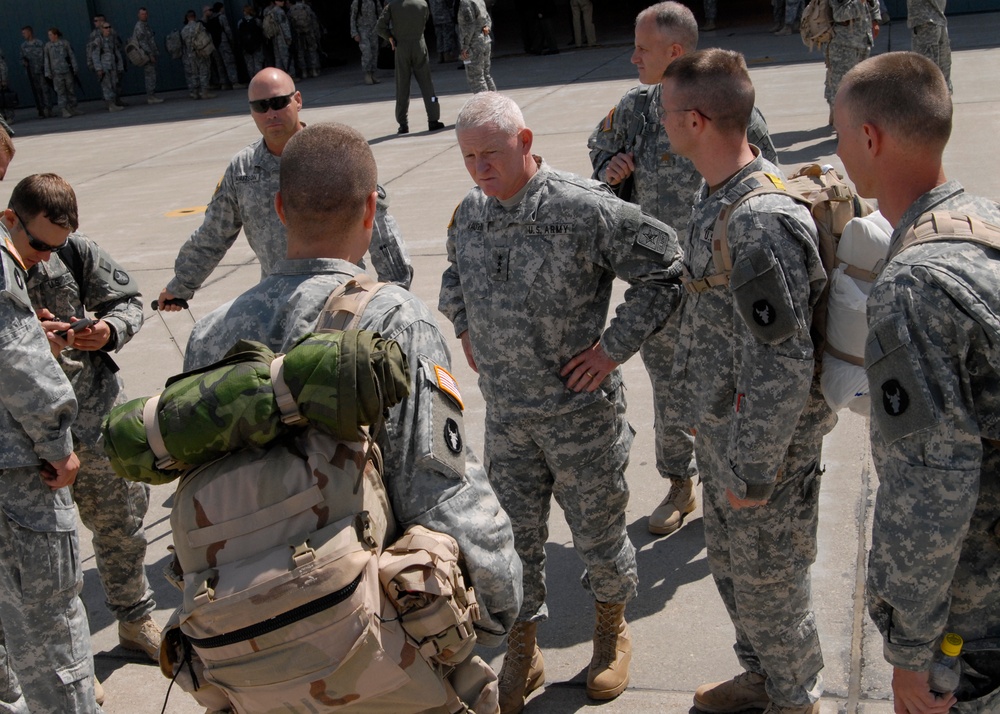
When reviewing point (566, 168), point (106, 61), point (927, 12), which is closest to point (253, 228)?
point (566, 168)

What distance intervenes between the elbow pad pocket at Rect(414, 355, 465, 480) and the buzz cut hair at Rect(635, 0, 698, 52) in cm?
290

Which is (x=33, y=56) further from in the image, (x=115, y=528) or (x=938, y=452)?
(x=938, y=452)

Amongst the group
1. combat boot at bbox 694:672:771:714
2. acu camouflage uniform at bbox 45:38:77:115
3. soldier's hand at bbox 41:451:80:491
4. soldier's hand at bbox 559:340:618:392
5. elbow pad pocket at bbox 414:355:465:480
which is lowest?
combat boot at bbox 694:672:771:714

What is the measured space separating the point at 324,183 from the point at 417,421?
600 millimetres

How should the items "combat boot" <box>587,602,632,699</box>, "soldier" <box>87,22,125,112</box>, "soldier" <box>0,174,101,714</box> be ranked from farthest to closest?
"soldier" <box>87,22,125,112</box>, "combat boot" <box>587,602,632,699</box>, "soldier" <box>0,174,101,714</box>

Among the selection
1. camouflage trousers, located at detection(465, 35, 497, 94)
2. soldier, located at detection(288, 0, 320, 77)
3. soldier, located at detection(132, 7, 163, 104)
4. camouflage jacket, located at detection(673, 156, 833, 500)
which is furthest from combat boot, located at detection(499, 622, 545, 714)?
soldier, located at detection(132, 7, 163, 104)

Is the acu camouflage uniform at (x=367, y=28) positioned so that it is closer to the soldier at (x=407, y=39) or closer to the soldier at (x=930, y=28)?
the soldier at (x=407, y=39)

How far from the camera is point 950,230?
2176 mm

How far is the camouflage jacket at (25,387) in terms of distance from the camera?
10.5ft

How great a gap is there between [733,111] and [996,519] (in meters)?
1.46

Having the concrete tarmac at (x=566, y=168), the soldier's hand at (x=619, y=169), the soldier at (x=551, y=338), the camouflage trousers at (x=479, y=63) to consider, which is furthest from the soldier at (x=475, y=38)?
the soldier at (x=551, y=338)

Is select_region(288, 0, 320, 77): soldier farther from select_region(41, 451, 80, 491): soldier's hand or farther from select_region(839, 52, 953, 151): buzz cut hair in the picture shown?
select_region(839, 52, 953, 151): buzz cut hair

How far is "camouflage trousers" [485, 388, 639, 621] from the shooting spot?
11.7 ft

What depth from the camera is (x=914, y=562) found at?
2.15 meters
